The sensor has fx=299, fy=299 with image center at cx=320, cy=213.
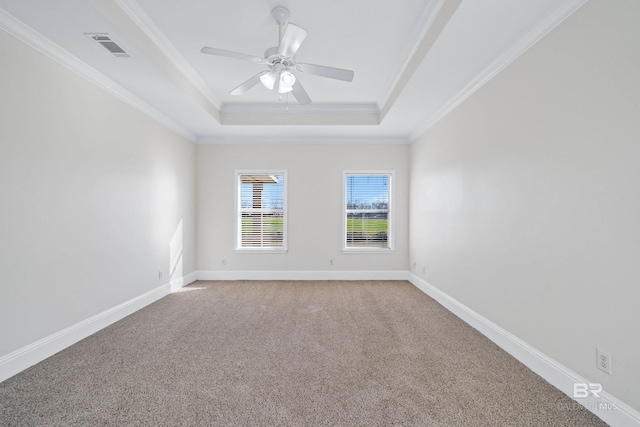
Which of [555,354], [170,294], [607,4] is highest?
[607,4]

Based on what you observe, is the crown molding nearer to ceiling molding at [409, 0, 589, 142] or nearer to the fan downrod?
ceiling molding at [409, 0, 589, 142]

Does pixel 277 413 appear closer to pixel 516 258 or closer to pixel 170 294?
pixel 516 258

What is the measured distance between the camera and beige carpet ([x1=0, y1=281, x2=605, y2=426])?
70.8 inches

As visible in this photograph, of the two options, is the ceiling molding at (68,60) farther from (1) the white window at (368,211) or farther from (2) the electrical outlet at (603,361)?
(2) the electrical outlet at (603,361)

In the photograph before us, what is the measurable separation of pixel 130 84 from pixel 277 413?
3584 millimetres

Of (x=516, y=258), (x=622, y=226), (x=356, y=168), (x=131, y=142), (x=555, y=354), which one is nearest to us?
(x=622, y=226)

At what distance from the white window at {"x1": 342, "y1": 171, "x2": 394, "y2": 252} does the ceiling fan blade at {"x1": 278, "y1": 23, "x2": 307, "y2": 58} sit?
132 inches

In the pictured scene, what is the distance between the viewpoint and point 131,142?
12.2 ft

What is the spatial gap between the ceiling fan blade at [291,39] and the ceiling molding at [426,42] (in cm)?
108

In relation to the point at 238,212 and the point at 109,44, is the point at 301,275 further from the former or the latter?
the point at 109,44

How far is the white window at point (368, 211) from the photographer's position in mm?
5715

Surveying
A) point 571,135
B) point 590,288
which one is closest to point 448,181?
point 571,135

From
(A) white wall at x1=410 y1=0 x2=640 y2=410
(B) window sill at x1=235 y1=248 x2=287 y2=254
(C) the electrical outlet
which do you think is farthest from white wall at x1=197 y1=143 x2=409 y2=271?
(C) the electrical outlet

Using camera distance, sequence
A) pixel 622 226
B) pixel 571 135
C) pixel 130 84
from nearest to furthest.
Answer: pixel 622 226
pixel 571 135
pixel 130 84
